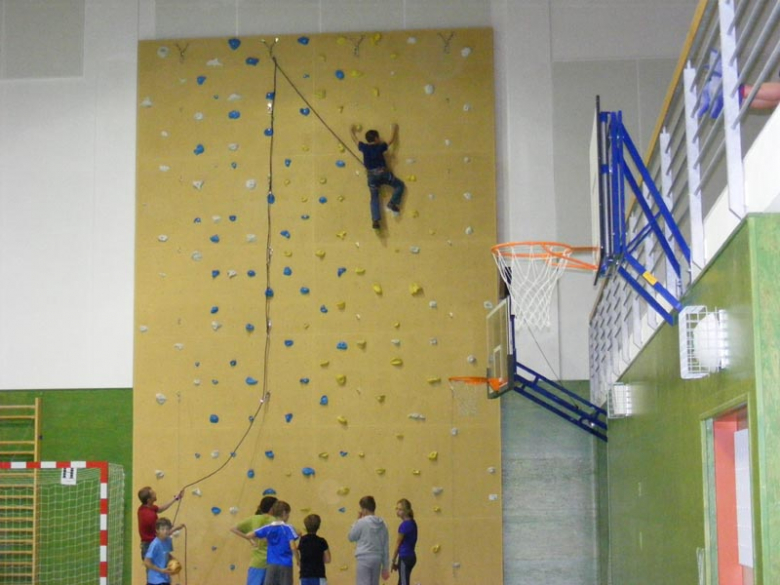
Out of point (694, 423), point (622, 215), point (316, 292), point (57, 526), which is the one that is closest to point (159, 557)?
point (57, 526)

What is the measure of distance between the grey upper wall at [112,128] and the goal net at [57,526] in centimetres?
128

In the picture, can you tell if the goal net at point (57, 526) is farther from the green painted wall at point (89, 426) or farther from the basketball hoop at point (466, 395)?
the basketball hoop at point (466, 395)

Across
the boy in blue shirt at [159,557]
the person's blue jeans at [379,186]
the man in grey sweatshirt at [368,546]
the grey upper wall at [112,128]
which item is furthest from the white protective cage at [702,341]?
the person's blue jeans at [379,186]

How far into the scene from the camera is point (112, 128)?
1513 centimetres

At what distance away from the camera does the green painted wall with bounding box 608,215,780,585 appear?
15.3 feet

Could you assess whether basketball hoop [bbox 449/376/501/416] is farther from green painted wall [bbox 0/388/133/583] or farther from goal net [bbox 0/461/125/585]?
goal net [bbox 0/461/125/585]

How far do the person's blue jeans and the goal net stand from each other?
4.70 metres

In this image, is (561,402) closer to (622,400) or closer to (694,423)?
(622,400)

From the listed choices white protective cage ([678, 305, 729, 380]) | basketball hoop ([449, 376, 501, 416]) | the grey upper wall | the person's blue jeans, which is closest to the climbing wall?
basketball hoop ([449, 376, 501, 416])

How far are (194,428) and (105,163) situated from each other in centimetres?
383

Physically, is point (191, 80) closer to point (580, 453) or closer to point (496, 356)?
point (496, 356)

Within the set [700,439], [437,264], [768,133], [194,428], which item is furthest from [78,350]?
[768,133]

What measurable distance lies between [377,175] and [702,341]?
29.6 feet

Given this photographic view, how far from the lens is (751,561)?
5.08 meters
